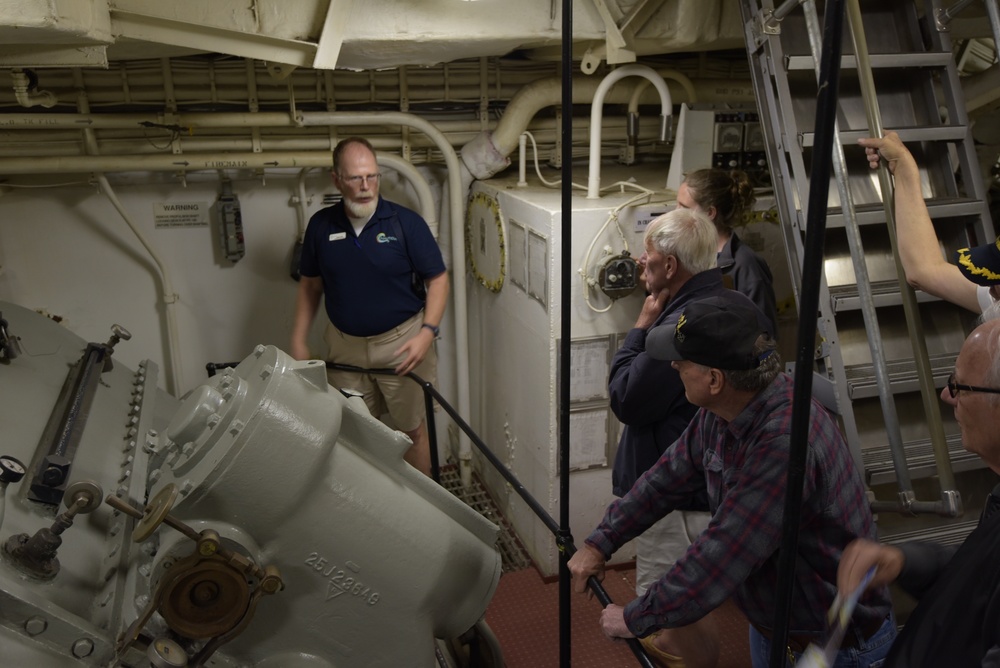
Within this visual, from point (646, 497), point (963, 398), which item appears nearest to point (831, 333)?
point (646, 497)

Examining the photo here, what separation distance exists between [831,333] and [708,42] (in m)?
1.73

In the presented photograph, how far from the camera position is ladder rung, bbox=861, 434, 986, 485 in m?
2.62

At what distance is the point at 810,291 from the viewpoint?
104 centimetres

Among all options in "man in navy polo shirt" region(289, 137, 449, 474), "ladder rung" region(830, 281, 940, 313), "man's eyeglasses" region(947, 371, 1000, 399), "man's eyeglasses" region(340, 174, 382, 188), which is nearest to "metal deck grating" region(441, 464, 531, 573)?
"man in navy polo shirt" region(289, 137, 449, 474)

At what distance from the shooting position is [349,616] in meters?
1.92

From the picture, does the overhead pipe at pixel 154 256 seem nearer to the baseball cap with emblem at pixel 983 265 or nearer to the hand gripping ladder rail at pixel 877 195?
the hand gripping ladder rail at pixel 877 195

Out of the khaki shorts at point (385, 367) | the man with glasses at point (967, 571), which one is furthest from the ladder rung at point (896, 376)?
the khaki shorts at point (385, 367)

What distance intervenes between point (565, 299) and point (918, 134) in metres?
1.73

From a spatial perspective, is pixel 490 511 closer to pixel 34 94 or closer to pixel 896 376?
pixel 896 376

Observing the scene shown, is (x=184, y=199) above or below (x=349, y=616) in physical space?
above

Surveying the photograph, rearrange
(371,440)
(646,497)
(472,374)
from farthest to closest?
(472,374) < (646,497) < (371,440)

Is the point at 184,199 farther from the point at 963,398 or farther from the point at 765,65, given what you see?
the point at 963,398

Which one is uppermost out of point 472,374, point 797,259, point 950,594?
point 797,259

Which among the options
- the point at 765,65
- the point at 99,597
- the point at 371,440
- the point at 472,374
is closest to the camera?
the point at 99,597
